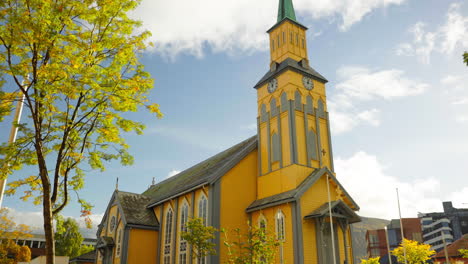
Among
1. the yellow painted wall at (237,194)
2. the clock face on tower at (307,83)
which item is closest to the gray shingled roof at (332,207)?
the yellow painted wall at (237,194)

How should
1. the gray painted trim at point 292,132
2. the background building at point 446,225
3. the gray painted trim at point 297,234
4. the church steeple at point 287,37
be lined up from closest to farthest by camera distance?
the gray painted trim at point 297,234 → the gray painted trim at point 292,132 → the church steeple at point 287,37 → the background building at point 446,225

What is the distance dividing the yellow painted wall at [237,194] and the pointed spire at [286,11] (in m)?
13.3

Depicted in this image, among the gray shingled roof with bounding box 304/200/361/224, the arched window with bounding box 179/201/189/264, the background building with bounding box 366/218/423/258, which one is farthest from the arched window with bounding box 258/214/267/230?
the background building with bounding box 366/218/423/258

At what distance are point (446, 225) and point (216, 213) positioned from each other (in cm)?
10733

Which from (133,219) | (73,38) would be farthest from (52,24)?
(133,219)

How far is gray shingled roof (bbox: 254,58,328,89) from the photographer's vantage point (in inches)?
1174

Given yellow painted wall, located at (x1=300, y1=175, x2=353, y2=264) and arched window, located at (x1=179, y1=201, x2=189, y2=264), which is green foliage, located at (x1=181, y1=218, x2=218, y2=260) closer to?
arched window, located at (x1=179, y1=201, x2=189, y2=264)

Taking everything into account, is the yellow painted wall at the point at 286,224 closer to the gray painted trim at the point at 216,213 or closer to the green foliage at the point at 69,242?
the gray painted trim at the point at 216,213

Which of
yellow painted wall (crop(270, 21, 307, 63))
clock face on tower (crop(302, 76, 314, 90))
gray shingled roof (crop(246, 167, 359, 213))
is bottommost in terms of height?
gray shingled roof (crop(246, 167, 359, 213))

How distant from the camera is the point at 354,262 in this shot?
27.3 metres

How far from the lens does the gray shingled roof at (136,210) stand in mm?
33812

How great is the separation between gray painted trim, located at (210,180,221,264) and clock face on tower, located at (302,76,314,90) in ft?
34.5

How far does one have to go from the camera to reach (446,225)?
362ft

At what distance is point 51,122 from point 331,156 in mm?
21236
